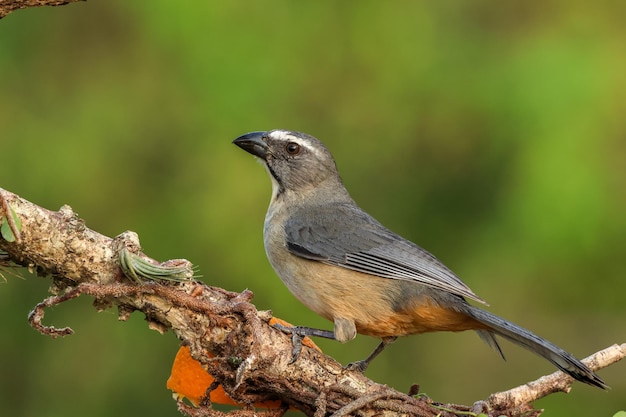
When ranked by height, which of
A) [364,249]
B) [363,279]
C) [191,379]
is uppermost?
[364,249]

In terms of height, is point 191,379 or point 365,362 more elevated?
point 365,362

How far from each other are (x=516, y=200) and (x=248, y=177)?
1681 millimetres

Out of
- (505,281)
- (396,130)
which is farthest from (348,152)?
(505,281)

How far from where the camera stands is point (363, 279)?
448cm

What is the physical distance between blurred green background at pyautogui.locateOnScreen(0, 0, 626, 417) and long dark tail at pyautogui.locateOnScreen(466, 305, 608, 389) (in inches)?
76.0

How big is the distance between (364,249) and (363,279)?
0.24 metres

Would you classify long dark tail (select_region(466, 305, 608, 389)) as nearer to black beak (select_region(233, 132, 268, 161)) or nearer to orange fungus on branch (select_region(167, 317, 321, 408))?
orange fungus on branch (select_region(167, 317, 321, 408))

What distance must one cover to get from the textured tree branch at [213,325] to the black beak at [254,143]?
1864mm

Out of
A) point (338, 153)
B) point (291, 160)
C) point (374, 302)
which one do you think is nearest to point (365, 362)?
point (374, 302)

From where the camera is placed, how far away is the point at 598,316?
6191 millimetres

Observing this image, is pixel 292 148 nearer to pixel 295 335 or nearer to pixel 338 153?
pixel 338 153

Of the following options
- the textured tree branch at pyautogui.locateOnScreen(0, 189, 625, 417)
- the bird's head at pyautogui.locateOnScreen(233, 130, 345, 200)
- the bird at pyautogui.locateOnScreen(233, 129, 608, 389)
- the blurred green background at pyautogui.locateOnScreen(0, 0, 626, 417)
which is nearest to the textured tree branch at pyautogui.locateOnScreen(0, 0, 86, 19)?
the textured tree branch at pyautogui.locateOnScreen(0, 189, 625, 417)

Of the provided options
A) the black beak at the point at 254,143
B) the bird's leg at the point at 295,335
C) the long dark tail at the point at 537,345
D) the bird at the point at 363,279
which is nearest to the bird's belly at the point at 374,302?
the bird at the point at 363,279

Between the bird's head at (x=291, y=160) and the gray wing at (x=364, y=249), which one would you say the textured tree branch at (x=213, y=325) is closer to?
the gray wing at (x=364, y=249)
